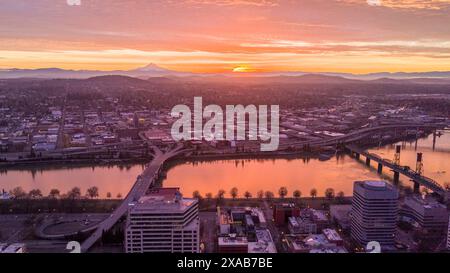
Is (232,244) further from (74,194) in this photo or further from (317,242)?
(74,194)

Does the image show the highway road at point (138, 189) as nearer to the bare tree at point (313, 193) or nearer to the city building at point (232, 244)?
the city building at point (232, 244)

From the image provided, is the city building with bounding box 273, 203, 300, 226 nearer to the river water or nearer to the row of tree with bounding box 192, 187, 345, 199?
the row of tree with bounding box 192, 187, 345, 199

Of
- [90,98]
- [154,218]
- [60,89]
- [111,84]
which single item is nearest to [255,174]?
[154,218]

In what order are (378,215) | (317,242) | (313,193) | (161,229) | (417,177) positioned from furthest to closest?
(417,177)
(313,193)
(378,215)
(317,242)
(161,229)

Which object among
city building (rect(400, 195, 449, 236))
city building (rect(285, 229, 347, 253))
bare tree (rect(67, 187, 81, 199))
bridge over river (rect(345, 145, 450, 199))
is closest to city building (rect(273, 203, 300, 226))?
city building (rect(285, 229, 347, 253))

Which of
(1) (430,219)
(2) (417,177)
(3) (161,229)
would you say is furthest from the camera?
(2) (417,177)

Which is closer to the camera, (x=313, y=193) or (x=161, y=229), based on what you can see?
(x=161, y=229)

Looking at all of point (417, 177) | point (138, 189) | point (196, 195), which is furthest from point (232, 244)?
point (417, 177)
